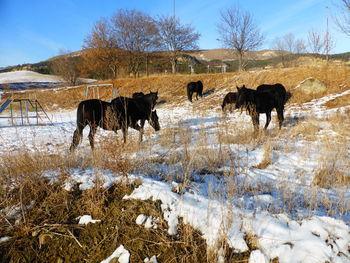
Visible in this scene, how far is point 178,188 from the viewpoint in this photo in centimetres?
214

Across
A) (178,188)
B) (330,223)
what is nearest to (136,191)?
(178,188)

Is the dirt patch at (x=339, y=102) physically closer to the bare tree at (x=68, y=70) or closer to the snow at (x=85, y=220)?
the snow at (x=85, y=220)

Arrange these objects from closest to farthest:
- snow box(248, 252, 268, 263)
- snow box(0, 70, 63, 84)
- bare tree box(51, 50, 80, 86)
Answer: snow box(248, 252, 268, 263) < bare tree box(51, 50, 80, 86) < snow box(0, 70, 63, 84)

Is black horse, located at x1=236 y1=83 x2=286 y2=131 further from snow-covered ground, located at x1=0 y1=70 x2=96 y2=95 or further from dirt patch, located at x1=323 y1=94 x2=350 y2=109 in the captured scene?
snow-covered ground, located at x1=0 y1=70 x2=96 y2=95

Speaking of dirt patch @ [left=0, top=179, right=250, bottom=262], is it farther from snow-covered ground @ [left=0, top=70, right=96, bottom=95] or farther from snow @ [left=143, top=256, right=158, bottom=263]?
snow-covered ground @ [left=0, top=70, right=96, bottom=95]

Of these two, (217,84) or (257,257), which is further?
(217,84)

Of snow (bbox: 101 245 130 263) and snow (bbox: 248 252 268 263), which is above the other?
snow (bbox: 248 252 268 263)

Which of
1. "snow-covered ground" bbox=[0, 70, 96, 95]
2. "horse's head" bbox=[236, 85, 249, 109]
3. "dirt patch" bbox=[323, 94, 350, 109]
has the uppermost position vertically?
"snow-covered ground" bbox=[0, 70, 96, 95]

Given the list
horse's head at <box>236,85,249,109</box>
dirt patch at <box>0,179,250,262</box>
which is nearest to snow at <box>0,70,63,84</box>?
horse's head at <box>236,85,249,109</box>

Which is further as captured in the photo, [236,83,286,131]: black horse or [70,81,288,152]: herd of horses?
[236,83,286,131]: black horse

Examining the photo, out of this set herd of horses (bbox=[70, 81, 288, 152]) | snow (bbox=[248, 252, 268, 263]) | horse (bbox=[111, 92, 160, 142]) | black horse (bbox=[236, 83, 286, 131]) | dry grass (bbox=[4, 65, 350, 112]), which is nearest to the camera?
snow (bbox=[248, 252, 268, 263])

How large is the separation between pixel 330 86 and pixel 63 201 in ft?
57.4

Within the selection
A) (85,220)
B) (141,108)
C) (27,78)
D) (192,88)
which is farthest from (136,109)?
(27,78)

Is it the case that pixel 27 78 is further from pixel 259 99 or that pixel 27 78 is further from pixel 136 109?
pixel 259 99
